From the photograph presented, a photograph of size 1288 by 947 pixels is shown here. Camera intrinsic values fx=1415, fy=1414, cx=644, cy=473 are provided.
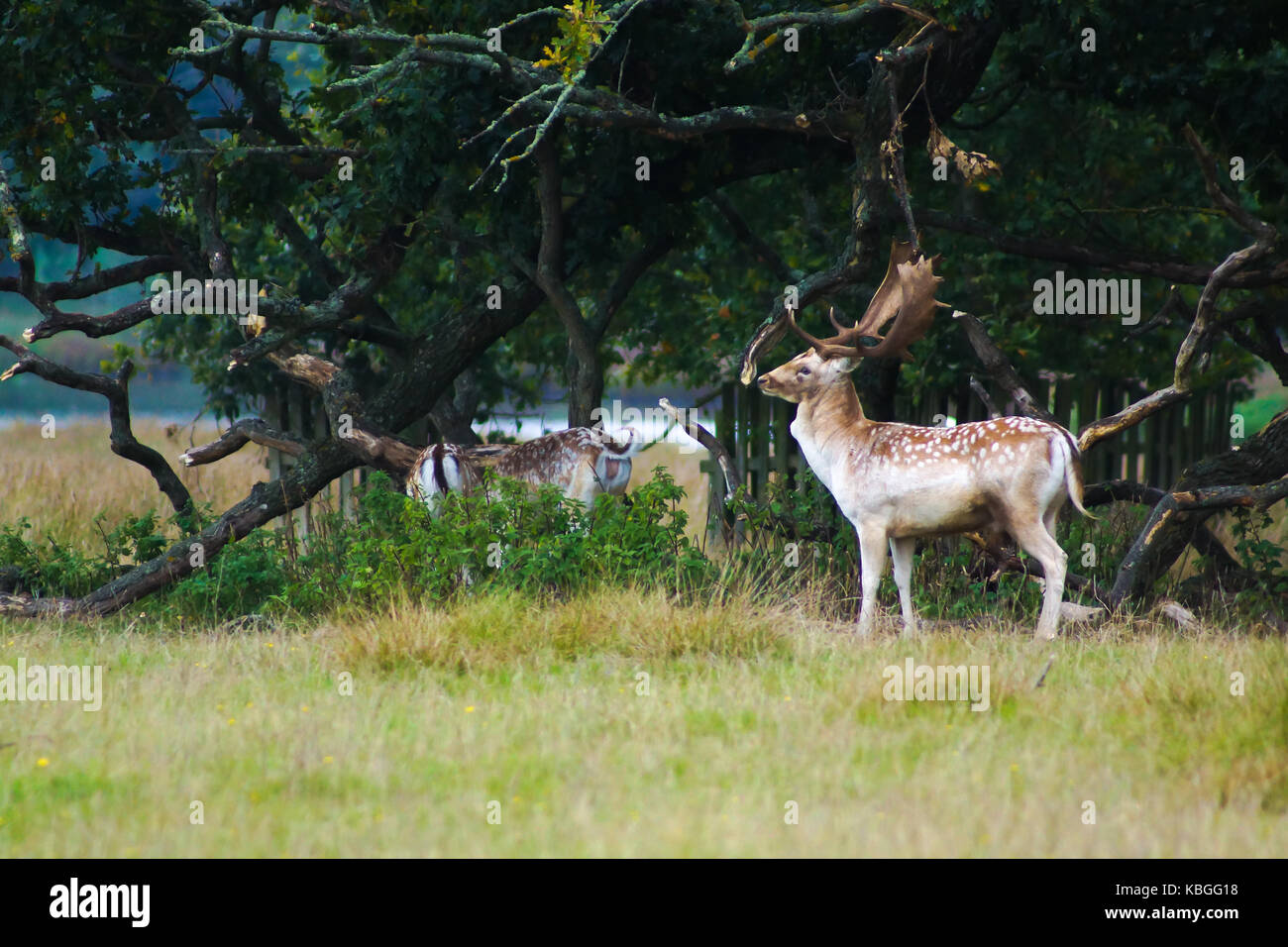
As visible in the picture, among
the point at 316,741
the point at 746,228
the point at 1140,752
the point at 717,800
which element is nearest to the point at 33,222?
the point at 746,228

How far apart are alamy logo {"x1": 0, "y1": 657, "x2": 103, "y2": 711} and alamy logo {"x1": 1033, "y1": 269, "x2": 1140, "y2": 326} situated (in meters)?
6.92

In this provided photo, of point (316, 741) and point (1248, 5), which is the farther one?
point (1248, 5)

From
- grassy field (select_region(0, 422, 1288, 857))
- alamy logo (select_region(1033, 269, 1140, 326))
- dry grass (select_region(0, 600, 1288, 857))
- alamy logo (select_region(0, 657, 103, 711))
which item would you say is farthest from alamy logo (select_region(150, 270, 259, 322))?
alamy logo (select_region(1033, 269, 1140, 326))

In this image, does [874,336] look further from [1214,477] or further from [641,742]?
[641,742]

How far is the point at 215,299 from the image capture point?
10.3 m

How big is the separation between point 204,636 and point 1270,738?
19.3 ft

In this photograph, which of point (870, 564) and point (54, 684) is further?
point (870, 564)

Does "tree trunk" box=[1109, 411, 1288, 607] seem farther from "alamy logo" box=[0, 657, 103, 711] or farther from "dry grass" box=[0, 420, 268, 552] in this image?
"dry grass" box=[0, 420, 268, 552]

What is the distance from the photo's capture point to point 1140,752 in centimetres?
550

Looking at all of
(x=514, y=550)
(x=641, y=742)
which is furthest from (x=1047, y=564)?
(x=514, y=550)

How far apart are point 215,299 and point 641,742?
5.97 m

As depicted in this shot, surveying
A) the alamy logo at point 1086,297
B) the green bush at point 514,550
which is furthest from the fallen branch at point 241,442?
the alamy logo at point 1086,297

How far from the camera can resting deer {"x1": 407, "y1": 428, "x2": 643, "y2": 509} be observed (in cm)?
927
